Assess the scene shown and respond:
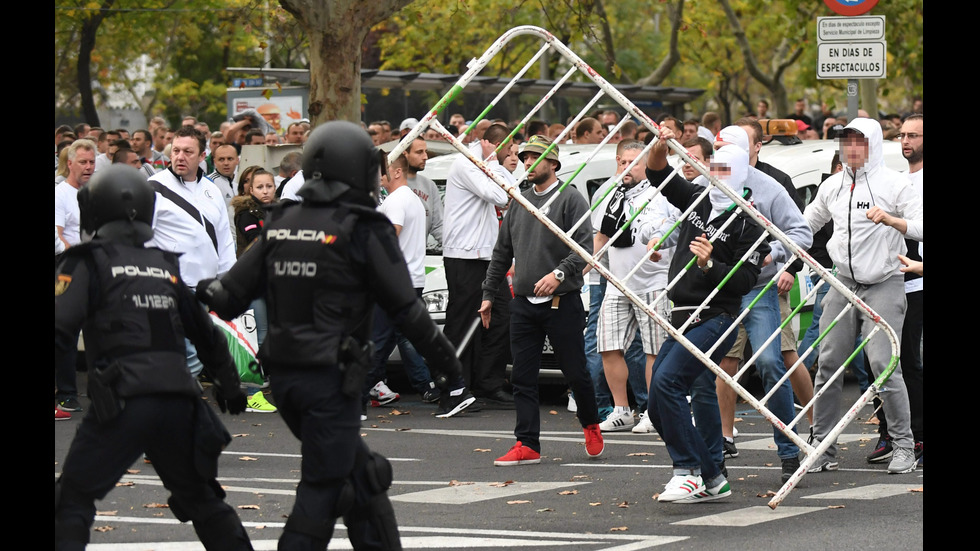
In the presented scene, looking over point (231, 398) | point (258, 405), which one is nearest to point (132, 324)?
point (231, 398)

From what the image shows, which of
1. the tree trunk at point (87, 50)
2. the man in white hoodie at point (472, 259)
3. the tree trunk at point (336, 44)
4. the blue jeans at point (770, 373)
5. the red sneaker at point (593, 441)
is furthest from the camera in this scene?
the tree trunk at point (87, 50)

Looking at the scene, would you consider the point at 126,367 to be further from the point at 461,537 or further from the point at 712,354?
the point at 712,354

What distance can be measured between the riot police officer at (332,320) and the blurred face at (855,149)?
367cm

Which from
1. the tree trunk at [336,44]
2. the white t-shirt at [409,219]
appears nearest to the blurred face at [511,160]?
the white t-shirt at [409,219]

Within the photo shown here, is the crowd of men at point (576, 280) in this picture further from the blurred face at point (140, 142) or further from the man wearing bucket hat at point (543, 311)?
the blurred face at point (140, 142)

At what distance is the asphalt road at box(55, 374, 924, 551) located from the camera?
6730mm

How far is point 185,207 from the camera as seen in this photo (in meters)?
9.62

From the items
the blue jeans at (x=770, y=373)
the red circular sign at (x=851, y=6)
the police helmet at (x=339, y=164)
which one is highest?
the red circular sign at (x=851, y=6)

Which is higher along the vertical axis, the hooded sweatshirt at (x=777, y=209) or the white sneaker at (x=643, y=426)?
the hooded sweatshirt at (x=777, y=209)

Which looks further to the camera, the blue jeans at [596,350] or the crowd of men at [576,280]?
the blue jeans at [596,350]

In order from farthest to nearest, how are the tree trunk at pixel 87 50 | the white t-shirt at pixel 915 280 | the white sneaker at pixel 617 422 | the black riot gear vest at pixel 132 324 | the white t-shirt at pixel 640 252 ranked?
1. the tree trunk at pixel 87 50
2. the white sneaker at pixel 617 422
3. the white t-shirt at pixel 640 252
4. the white t-shirt at pixel 915 280
5. the black riot gear vest at pixel 132 324

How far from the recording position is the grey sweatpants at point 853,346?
8.34 meters
